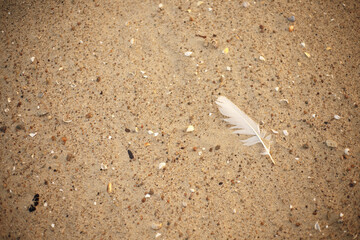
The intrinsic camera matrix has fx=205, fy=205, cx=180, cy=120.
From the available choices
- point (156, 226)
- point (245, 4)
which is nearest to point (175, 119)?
point (156, 226)

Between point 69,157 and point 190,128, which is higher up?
point 190,128

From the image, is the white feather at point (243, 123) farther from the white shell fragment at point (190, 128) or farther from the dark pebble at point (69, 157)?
the dark pebble at point (69, 157)

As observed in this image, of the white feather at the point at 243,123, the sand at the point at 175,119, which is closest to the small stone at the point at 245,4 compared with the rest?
the sand at the point at 175,119

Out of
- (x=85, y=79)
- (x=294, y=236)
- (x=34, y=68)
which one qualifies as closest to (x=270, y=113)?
(x=294, y=236)

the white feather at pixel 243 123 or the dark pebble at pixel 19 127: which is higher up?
the white feather at pixel 243 123

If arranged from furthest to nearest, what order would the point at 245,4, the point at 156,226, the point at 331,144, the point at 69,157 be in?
the point at 245,4
the point at 331,144
the point at 69,157
the point at 156,226

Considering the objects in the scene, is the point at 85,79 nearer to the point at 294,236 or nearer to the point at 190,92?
the point at 190,92

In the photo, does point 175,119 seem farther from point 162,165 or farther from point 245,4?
point 245,4
